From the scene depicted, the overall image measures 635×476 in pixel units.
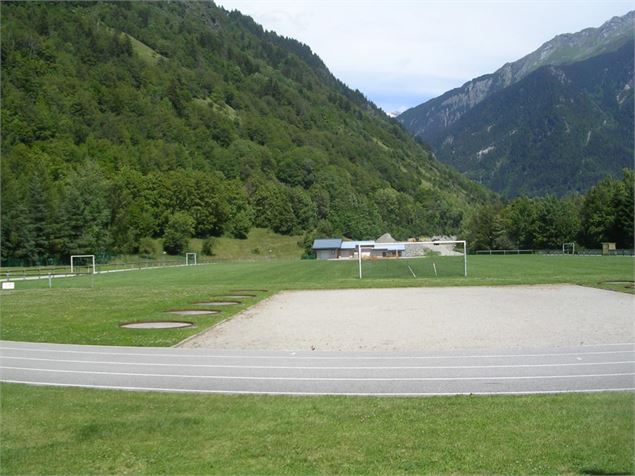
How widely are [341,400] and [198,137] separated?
189954mm

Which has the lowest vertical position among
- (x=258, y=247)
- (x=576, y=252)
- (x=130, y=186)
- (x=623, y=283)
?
(x=576, y=252)

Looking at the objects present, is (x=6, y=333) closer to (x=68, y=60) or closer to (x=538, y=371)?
(x=538, y=371)

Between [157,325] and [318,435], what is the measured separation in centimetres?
1507

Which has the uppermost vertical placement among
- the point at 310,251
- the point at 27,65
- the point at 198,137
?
the point at 27,65

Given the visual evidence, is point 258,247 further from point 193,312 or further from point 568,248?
point 193,312

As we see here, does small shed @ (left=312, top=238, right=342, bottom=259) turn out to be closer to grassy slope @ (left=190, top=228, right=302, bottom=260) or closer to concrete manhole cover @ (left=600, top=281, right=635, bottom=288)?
grassy slope @ (left=190, top=228, right=302, bottom=260)

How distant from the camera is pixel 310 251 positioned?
5768 inches

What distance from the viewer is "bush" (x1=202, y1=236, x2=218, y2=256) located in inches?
5216

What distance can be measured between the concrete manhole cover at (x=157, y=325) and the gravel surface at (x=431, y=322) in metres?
1.61

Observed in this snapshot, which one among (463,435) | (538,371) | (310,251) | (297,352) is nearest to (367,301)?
(297,352)

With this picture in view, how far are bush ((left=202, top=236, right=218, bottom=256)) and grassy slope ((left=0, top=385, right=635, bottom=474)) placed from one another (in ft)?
402

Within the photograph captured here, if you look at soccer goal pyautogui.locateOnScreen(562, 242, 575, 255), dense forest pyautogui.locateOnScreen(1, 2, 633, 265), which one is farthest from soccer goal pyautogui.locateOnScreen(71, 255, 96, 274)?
soccer goal pyautogui.locateOnScreen(562, 242, 575, 255)

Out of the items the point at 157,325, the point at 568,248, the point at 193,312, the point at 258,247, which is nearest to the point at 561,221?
the point at 568,248

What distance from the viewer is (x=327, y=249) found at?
139125 millimetres
